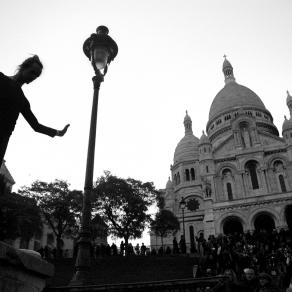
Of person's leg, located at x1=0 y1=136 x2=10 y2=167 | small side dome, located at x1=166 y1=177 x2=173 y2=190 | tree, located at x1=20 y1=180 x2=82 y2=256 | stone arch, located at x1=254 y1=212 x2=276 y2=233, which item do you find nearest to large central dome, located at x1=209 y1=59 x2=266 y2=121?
small side dome, located at x1=166 y1=177 x2=173 y2=190

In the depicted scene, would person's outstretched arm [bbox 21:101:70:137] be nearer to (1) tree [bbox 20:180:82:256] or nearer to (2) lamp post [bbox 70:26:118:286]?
(2) lamp post [bbox 70:26:118:286]

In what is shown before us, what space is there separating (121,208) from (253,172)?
16206mm

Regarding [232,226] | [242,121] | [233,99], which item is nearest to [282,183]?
[232,226]

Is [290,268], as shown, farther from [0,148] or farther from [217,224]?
[217,224]

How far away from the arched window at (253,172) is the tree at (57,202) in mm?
19635

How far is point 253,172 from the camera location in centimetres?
4119

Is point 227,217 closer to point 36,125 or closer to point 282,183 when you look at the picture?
point 282,183

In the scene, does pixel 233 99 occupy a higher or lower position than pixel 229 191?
higher

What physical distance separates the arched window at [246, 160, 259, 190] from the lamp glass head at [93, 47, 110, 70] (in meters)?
34.8

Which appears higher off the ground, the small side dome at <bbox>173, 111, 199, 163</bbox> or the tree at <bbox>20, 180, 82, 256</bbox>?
the small side dome at <bbox>173, 111, 199, 163</bbox>

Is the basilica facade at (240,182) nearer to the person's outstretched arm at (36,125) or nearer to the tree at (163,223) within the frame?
the tree at (163,223)

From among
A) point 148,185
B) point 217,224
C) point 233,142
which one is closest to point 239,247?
point 217,224

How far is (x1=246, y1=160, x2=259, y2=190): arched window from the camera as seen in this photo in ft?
132

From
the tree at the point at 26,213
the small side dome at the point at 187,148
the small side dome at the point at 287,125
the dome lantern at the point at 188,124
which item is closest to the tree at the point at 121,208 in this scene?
the tree at the point at 26,213
